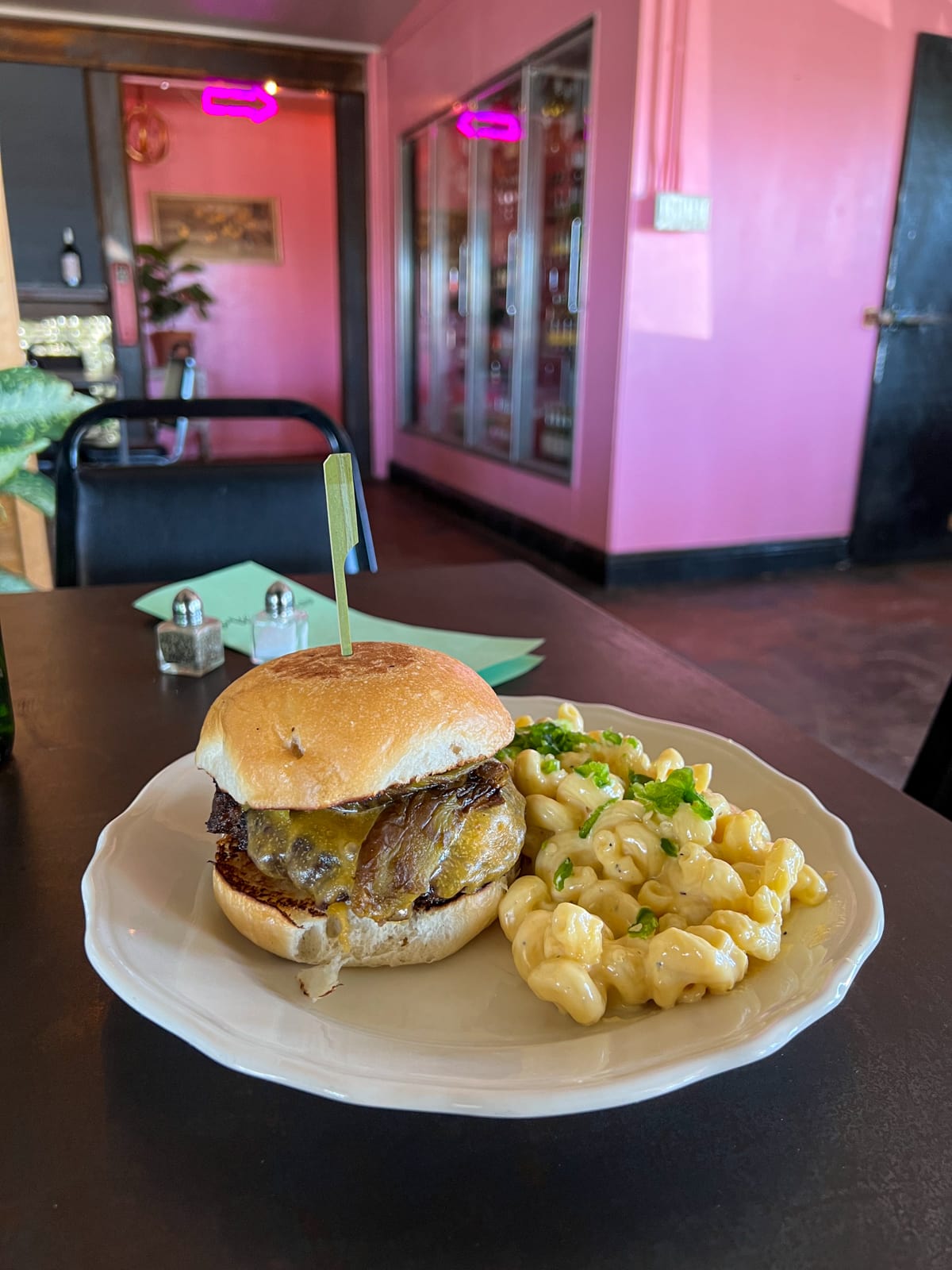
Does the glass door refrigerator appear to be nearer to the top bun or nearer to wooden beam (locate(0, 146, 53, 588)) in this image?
wooden beam (locate(0, 146, 53, 588))

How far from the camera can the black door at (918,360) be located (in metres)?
4.08

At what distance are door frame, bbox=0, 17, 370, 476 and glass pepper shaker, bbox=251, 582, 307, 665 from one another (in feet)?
20.5

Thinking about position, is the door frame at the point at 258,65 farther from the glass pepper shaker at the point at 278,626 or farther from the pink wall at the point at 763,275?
the glass pepper shaker at the point at 278,626

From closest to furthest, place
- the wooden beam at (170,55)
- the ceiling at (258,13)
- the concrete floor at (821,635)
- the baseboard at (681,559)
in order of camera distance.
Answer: the concrete floor at (821,635)
the baseboard at (681,559)
the ceiling at (258,13)
the wooden beam at (170,55)

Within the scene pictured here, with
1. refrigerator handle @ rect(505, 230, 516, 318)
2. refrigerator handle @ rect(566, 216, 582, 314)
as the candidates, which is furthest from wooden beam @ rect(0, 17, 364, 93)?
refrigerator handle @ rect(566, 216, 582, 314)

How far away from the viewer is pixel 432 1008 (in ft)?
1.77

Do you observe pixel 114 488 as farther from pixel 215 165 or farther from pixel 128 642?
pixel 215 165

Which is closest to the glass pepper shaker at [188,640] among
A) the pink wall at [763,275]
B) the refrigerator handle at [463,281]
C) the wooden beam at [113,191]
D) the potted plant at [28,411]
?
the potted plant at [28,411]

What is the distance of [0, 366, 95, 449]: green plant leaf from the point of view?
0.72 meters

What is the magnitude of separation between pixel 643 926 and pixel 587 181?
4034 mm

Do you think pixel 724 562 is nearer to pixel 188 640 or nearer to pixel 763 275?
pixel 763 275

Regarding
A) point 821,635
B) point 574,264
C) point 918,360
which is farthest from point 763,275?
point 821,635

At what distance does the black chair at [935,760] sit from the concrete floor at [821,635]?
1332 millimetres

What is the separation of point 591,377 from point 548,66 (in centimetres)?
158
